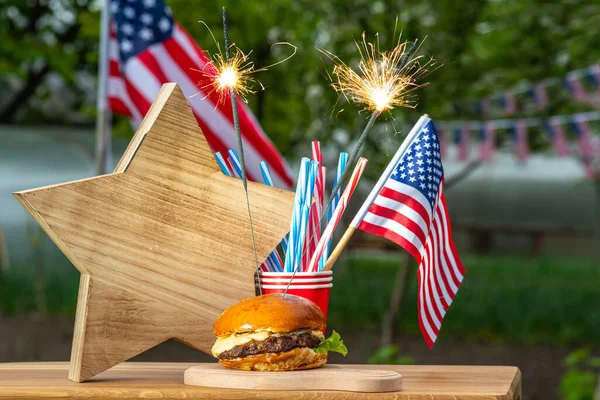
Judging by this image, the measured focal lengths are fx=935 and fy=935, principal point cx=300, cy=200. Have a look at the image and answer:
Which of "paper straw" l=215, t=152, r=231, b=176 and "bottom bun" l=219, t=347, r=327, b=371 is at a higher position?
"paper straw" l=215, t=152, r=231, b=176

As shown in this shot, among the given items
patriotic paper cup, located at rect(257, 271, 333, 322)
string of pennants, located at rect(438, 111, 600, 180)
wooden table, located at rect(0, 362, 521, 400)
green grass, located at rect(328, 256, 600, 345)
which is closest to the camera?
wooden table, located at rect(0, 362, 521, 400)

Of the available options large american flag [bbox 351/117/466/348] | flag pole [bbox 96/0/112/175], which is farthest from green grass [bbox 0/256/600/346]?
large american flag [bbox 351/117/466/348]

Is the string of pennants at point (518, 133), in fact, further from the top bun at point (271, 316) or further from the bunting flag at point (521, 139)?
the top bun at point (271, 316)

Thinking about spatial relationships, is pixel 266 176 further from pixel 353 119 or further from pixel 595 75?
pixel 353 119

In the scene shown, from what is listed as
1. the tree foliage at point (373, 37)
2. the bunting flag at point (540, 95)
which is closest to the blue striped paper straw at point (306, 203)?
the tree foliage at point (373, 37)

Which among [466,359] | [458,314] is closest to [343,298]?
[458,314]

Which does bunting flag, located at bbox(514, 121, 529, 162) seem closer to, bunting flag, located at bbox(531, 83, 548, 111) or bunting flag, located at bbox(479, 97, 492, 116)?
bunting flag, located at bbox(531, 83, 548, 111)

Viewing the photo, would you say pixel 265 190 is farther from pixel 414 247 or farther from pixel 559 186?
Result: pixel 559 186
